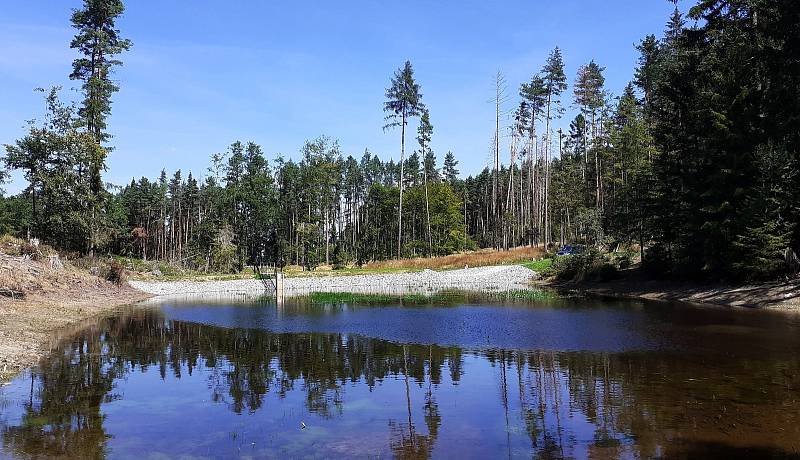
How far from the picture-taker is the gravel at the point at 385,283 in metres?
44.4

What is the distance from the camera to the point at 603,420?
976cm

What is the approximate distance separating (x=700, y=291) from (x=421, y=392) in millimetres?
25662

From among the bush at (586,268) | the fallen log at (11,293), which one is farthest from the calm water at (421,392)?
the bush at (586,268)

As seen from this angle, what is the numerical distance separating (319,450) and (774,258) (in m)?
27.2

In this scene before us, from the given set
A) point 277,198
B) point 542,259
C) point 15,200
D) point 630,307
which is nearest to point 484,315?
point 630,307

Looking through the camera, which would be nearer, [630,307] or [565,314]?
[565,314]

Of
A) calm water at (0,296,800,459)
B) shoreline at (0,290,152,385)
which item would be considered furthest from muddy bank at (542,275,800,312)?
shoreline at (0,290,152,385)

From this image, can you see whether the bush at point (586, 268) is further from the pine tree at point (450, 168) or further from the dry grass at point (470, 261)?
the pine tree at point (450, 168)

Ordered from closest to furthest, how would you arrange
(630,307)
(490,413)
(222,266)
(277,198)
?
(490,413), (630,307), (222,266), (277,198)

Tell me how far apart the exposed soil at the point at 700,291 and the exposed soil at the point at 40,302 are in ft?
97.8

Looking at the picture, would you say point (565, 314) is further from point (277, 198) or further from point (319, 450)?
point (277, 198)

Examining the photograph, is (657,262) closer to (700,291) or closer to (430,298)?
(700,291)

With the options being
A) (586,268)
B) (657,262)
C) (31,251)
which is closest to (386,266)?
(586,268)

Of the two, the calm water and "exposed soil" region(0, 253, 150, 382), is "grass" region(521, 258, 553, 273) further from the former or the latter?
"exposed soil" region(0, 253, 150, 382)
